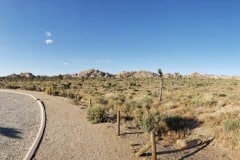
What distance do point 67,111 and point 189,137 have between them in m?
11.1

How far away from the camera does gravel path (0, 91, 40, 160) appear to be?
1181 cm

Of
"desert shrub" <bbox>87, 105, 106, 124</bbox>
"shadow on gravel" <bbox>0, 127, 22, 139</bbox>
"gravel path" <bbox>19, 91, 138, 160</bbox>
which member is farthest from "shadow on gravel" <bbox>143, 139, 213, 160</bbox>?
"shadow on gravel" <bbox>0, 127, 22, 139</bbox>

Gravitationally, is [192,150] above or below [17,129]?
below

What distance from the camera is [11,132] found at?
14.9 m

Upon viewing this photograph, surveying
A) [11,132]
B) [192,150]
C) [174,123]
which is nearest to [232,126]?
[192,150]

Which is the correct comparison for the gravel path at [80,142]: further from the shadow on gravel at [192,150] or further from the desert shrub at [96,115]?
the shadow on gravel at [192,150]

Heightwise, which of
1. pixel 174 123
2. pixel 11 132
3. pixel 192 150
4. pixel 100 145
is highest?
pixel 174 123

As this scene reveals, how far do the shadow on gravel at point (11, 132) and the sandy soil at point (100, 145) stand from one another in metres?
1.48

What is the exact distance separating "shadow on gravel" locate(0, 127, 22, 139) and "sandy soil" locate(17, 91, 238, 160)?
4.84 ft

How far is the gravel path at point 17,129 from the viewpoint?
11812mm

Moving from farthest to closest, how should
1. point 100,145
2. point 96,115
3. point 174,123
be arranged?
point 96,115 → point 174,123 → point 100,145

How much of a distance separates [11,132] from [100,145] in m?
5.54

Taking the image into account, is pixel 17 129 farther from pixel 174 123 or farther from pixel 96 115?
pixel 174 123

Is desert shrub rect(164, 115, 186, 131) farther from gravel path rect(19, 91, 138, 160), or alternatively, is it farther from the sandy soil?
gravel path rect(19, 91, 138, 160)
